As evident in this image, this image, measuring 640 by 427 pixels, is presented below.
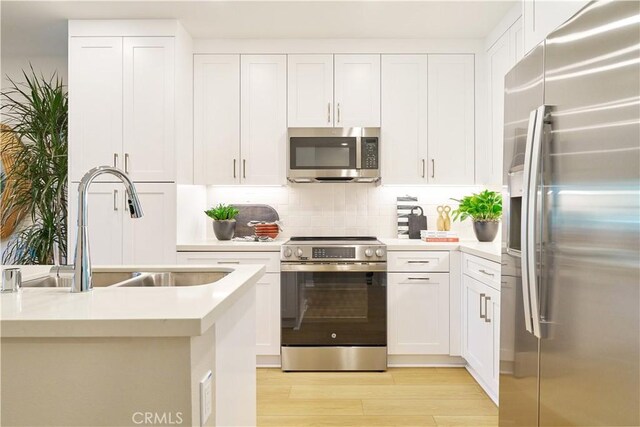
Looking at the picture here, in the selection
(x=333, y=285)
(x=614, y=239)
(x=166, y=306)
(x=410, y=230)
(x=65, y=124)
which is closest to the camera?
(x=166, y=306)

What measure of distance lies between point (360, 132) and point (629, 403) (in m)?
2.86

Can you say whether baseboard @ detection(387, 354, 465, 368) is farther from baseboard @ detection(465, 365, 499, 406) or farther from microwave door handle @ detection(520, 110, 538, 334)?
microwave door handle @ detection(520, 110, 538, 334)

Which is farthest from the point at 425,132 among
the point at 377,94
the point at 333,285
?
the point at 333,285

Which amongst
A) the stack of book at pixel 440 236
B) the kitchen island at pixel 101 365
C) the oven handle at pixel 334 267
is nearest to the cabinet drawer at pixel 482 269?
the stack of book at pixel 440 236

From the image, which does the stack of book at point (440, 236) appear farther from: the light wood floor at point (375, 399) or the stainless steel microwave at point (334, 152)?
the light wood floor at point (375, 399)

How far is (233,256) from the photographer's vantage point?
3.58 metres

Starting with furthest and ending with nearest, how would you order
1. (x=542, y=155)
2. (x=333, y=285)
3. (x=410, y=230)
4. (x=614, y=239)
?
(x=410, y=230) → (x=333, y=285) → (x=542, y=155) → (x=614, y=239)

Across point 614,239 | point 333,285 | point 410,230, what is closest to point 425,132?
point 410,230

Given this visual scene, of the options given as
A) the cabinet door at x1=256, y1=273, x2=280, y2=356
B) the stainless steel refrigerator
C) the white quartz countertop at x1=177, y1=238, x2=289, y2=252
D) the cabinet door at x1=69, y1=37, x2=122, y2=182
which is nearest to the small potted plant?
the white quartz countertop at x1=177, y1=238, x2=289, y2=252

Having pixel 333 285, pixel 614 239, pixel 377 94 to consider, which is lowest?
pixel 333 285

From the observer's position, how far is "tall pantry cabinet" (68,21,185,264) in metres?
3.50

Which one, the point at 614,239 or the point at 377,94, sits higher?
the point at 377,94

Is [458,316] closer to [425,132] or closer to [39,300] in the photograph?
[425,132]

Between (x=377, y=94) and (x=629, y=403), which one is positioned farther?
(x=377, y=94)
